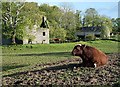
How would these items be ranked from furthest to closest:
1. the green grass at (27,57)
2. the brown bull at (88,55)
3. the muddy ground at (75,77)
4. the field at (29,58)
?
the green grass at (27,57), the field at (29,58), the brown bull at (88,55), the muddy ground at (75,77)

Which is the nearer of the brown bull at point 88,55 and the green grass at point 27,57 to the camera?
the brown bull at point 88,55

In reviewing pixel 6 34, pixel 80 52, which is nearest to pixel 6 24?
pixel 6 34

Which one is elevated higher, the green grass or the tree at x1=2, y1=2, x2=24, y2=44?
the tree at x1=2, y1=2, x2=24, y2=44

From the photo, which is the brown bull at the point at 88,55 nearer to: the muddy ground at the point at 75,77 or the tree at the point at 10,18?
the muddy ground at the point at 75,77

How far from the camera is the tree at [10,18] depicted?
45.5 m

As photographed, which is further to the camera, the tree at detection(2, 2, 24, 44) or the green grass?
the tree at detection(2, 2, 24, 44)

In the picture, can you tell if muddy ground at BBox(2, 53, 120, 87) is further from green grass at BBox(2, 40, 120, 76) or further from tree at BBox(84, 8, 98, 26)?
tree at BBox(84, 8, 98, 26)

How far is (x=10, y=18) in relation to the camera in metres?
46.7

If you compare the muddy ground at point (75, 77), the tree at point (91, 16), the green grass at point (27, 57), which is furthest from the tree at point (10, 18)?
the tree at point (91, 16)

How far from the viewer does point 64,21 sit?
258 feet

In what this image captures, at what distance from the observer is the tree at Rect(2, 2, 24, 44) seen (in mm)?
45525

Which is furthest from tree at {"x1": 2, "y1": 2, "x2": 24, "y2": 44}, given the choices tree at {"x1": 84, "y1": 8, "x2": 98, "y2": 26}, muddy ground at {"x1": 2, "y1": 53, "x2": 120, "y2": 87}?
tree at {"x1": 84, "y1": 8, "x2": 98, "y2": 26}

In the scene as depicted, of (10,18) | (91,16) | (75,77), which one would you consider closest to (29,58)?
(75,77)

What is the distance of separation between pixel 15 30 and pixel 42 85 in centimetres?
3502
